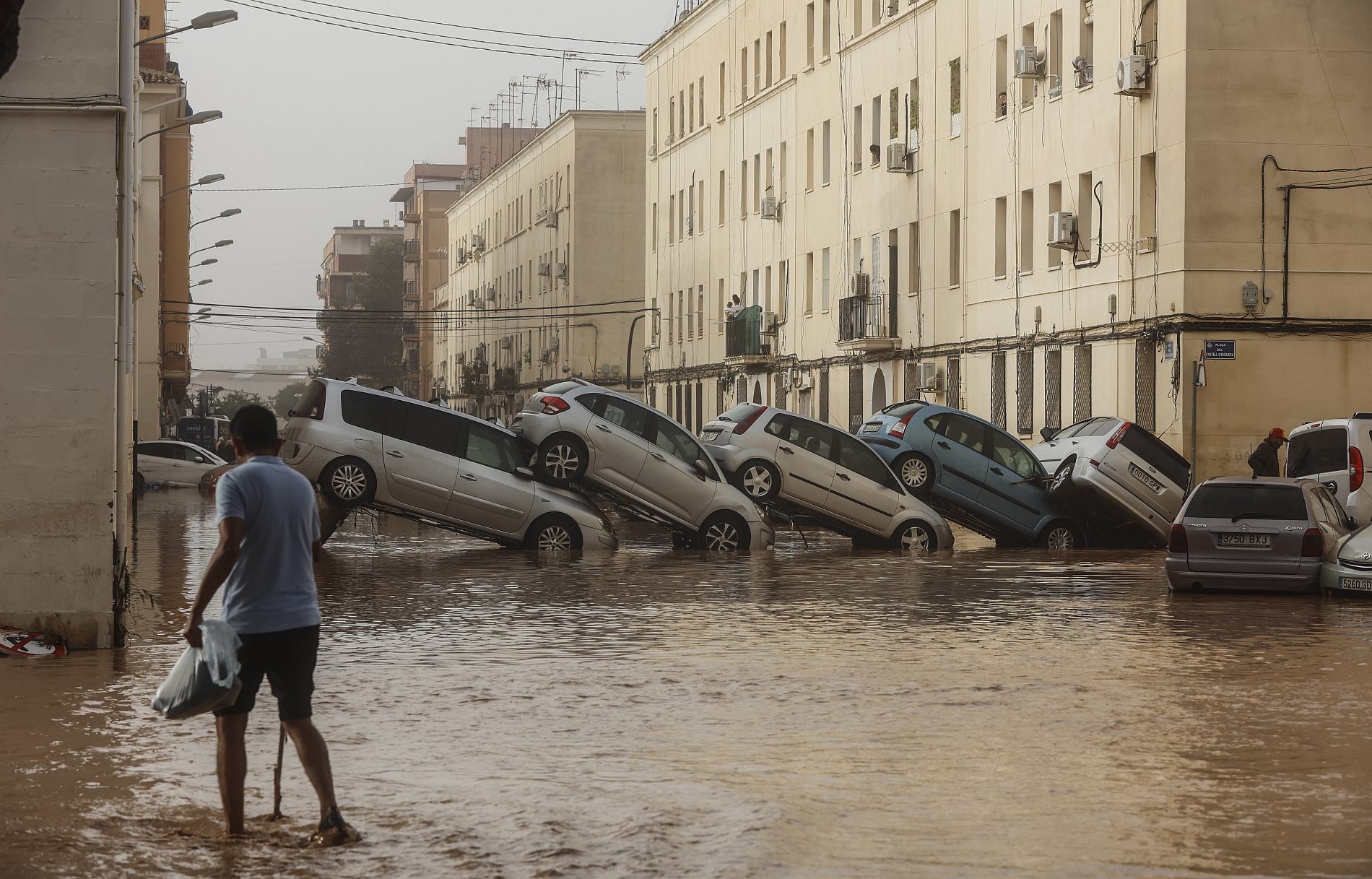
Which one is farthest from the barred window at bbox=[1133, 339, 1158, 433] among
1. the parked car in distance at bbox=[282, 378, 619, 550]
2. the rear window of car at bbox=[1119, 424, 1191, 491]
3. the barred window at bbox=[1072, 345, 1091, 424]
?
the parked car in distance at bbox=[282, 378, 619, 550]

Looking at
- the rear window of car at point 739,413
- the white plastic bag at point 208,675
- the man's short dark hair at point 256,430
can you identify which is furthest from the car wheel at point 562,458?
the white plastic bag at point 208,675

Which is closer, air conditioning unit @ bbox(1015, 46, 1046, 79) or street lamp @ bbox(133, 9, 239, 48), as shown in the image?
street lamp @ bbox(133, 9, 239, 48)

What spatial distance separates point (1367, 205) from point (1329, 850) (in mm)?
28208

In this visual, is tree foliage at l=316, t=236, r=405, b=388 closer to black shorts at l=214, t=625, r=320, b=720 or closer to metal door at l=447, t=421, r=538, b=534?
metal door at l=447, t=421, r=538, b=534

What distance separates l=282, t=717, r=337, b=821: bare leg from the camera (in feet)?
23.9

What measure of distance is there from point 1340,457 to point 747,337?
33.4 metres

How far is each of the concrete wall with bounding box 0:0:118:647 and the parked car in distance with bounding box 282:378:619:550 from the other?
347 inches

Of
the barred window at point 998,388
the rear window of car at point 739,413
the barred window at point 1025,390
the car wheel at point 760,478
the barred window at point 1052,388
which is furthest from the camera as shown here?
the barred window at point 998,388

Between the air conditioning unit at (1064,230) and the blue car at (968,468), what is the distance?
1002cm

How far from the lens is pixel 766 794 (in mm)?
8328

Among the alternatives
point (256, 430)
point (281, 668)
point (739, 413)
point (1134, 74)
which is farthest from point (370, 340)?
point (281, 668)

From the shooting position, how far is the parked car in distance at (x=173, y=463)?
175 ft

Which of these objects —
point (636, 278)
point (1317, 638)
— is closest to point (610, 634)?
point (1317, 638)

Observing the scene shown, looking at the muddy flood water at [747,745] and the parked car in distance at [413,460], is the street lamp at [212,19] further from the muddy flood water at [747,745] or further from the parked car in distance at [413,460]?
the muddy flood water at [747,745]
